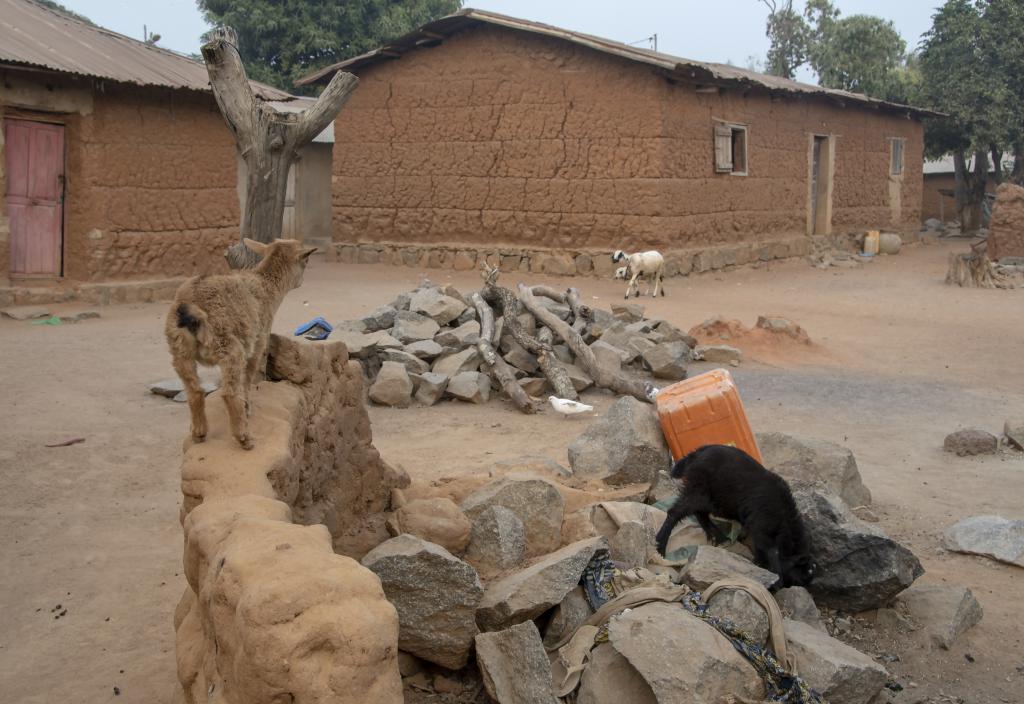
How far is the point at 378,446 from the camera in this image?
7.33 metres

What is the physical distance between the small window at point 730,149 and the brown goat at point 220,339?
14.4 meters

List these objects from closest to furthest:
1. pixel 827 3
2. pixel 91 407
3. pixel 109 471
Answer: pixel 109 471 → pixel 91 407 → pixel 827 3

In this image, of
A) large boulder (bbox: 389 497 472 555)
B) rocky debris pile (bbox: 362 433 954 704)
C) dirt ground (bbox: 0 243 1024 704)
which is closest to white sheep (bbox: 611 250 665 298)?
dirt ground (bbox: 0 243 1024 704)

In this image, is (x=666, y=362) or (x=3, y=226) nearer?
(x=666, y=362)

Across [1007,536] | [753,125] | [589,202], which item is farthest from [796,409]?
[753,125]

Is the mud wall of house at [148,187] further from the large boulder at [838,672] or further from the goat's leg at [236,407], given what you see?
the large boulder at [838,672]

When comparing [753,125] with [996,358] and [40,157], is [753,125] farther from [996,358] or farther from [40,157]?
[40,157]

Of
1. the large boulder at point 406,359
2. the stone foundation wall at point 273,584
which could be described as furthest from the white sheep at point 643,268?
the stone foundation wall at point 273,584

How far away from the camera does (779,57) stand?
39.1 metres

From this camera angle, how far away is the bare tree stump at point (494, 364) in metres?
8.51

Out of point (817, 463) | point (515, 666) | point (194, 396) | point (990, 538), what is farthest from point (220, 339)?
point (990, 538)

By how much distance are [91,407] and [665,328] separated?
5676 millimetres

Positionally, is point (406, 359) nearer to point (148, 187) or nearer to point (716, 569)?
point (716, 569)

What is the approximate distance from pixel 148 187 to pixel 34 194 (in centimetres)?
134
